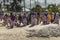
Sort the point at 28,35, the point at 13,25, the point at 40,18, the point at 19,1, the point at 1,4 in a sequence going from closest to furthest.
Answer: the point at 28,35 → the point at 13,25 → the point at 40,18 → the point at 19,1 → the point at 1,4

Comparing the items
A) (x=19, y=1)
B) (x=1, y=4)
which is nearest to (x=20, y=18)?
(x=19, y=1)

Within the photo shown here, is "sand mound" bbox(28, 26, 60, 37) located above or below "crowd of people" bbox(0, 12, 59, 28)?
above

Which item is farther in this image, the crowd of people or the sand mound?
the crowd of people

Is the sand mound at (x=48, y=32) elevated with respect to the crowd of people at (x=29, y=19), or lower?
elevated

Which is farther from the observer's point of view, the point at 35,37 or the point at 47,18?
the point at 47,18

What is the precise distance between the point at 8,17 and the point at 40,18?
275 centimetres

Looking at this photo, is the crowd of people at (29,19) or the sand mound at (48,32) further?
the crowd of people at (29,19)

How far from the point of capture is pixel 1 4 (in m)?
51.4

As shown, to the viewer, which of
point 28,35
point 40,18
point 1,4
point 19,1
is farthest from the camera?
point 1,4

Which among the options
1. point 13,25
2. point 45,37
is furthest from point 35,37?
point 13,25

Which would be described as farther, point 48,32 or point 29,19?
point 29,19

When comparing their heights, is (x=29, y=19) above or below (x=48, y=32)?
below

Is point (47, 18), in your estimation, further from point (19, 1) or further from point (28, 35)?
point (19, 1)

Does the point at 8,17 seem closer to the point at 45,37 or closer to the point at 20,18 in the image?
the point at 20,18
